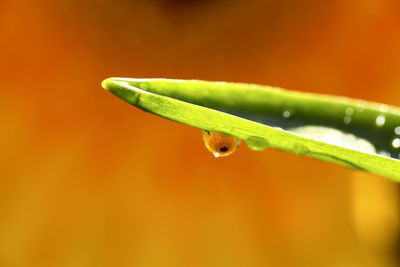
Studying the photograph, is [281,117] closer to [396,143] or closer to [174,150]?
[396,143]

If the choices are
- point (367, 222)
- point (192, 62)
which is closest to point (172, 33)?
point (192, 62)

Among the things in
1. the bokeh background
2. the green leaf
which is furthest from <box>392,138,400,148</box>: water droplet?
the bokeh background

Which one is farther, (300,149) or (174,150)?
(174,150)

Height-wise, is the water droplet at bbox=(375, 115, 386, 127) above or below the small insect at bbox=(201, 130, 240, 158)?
above

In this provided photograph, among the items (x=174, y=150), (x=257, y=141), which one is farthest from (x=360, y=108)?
(x=174, y=150)

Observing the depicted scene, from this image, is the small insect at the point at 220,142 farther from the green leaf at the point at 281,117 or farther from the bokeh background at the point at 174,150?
the bokeh background at the point at 174,150

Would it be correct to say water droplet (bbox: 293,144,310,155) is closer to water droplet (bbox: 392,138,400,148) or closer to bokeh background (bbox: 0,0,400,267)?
water droplet (bbox: 392,138,400,148)
